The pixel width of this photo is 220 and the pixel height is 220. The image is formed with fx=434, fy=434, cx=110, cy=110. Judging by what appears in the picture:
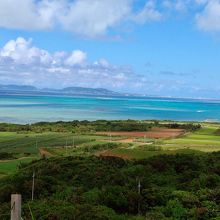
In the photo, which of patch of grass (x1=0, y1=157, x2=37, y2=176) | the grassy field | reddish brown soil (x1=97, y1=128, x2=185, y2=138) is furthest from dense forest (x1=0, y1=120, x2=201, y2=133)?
patch of grass (x1=0, y1=157, x2=37, y2=176)

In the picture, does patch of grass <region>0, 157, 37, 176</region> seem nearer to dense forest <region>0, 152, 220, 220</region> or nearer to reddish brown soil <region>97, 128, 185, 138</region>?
dense forest <region>0, 152, 220, 220</region>

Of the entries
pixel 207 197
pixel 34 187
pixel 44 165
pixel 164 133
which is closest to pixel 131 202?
pixel 207 197

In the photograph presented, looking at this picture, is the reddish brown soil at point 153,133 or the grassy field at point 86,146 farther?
the reddish brown soil at point 153,133

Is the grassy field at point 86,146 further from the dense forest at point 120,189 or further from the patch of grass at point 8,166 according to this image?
the dense forest at point 120,189

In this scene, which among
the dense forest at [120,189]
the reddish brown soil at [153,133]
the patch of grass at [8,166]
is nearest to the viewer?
the dense forest at [120,189]

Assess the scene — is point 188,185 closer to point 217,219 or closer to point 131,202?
point 131,202

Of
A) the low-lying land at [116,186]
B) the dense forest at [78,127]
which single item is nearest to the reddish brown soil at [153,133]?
the dense forest at [78,127]

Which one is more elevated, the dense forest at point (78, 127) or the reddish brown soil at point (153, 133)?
the dense forest at point (78, 127)
